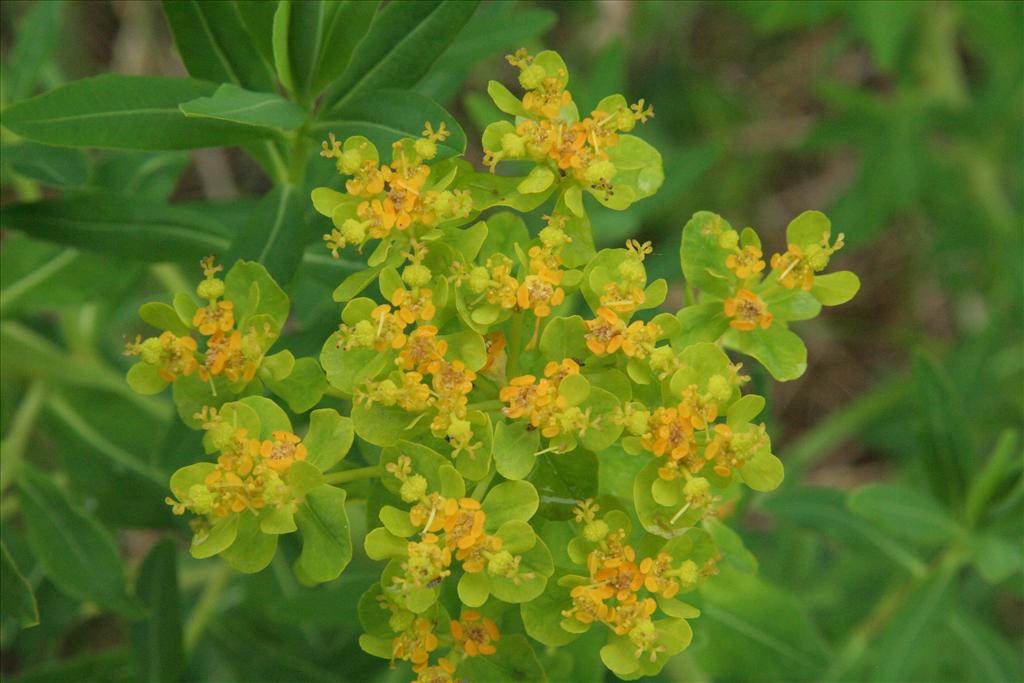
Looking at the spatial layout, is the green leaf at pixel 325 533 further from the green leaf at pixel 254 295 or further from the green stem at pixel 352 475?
the green leaf at pixel 254 295

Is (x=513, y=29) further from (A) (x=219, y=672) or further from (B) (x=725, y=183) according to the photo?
(B) (x=725, y=183)

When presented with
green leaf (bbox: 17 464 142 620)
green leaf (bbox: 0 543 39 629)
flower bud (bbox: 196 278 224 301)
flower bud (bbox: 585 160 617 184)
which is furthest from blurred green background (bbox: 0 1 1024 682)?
flower bud (bbox: 585 160 617 184)

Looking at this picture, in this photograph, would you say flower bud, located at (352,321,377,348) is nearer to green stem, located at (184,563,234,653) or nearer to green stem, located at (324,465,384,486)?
green stem, located at (324,465,384,486)

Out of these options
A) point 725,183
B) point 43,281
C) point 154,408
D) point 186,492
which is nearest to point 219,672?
point 154,408

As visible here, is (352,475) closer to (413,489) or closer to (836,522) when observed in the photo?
(413,489)

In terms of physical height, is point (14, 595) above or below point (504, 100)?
below

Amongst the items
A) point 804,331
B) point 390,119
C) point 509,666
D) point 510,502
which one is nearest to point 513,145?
point 390,119
